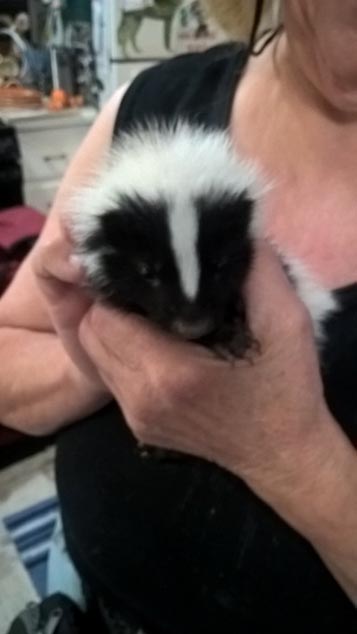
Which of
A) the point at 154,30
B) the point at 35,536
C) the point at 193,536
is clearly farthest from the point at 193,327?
the point at 154,30

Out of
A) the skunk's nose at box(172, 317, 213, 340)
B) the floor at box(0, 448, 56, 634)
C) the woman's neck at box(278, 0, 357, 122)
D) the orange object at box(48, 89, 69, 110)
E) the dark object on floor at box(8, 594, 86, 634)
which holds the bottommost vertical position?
the floor at box(0, 448, 56, 634)

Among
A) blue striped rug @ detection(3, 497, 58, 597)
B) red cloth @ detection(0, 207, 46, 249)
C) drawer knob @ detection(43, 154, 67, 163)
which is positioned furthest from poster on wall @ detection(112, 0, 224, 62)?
blue striped rug @ detection(3, 497, 58, 597)

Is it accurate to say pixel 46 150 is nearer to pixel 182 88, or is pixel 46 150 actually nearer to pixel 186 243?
pixel 182 88

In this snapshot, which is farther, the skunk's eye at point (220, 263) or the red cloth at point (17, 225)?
the red cloth at point (17, 225)

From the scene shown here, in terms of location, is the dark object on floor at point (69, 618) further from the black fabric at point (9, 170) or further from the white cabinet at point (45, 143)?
the white cabinet at point (45, 143)

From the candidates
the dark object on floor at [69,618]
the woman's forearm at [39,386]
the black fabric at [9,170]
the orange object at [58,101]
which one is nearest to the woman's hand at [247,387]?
the woman's forearm at [39,386]

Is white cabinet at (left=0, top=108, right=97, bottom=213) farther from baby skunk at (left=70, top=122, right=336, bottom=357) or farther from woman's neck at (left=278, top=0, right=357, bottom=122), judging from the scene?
baby skunk at (left=70, top=122, right=336, bottom=357)

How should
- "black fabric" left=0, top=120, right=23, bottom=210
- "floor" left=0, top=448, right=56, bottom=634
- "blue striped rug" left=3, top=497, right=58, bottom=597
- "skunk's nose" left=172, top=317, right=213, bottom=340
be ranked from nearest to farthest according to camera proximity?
"skunk's nose" left=172, top=317, right=213, bottom=340 → "blue striped rug" left=3, top=497, right=58, bottom=597 → "floor" left=0, top=448, right=56, bottom=634 → "black fabric" left=0, top=120, right=23, bottom=210

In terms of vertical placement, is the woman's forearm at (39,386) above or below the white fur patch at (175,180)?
below
